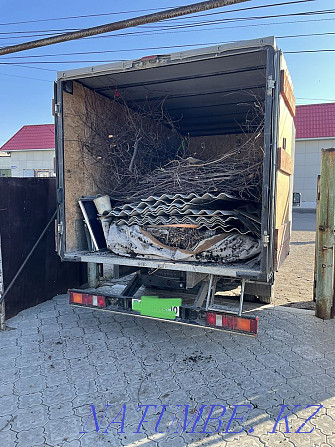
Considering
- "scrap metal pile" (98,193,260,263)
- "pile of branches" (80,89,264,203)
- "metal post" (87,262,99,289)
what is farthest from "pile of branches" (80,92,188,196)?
"metal post" (87,262,99,289)

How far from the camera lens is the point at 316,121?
19.4m

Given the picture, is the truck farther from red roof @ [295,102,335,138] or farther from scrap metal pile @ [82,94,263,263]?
red roof @ [295,102,335,138]

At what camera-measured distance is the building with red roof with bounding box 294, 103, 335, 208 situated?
18906 mm

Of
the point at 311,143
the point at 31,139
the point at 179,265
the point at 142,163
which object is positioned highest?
the point at 31,139

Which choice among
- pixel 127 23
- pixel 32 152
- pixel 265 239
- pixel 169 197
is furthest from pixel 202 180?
pixel 32 152

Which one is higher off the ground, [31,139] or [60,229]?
[31,139]

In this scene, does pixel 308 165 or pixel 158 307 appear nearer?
pixel 158 307

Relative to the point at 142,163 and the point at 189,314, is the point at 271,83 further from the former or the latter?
the point at 142,163

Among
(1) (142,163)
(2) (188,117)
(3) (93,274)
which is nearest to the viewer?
(3) (93,274)

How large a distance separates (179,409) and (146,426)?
1.02 ft

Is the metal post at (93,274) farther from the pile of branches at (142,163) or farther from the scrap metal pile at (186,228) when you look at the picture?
the pile of branches at (142,163)

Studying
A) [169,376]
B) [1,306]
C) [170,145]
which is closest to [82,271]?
[1,306]

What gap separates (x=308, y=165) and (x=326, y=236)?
16378 mm

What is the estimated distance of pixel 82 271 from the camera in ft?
19.0
